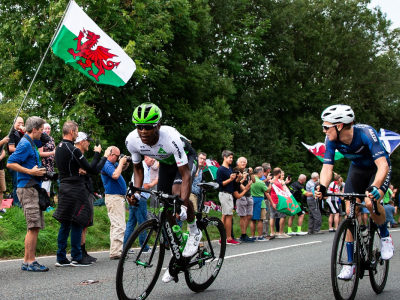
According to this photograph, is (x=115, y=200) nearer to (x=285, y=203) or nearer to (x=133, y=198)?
(x=133, y=198)

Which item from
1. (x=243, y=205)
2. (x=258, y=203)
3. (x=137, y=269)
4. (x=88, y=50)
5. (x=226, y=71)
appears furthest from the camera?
(x=226, y=71)

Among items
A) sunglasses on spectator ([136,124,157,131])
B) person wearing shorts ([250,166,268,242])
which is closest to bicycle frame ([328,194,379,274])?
sunglasses on spectator ([136,124,157,131])

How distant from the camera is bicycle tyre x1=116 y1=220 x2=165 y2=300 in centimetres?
507

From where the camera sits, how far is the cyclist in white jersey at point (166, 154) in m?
5.67

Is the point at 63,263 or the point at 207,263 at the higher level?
the point at 207,263

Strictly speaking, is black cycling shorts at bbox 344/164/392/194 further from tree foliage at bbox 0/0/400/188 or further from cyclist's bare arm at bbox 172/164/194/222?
tree foliage at bbox 0/0/400/188

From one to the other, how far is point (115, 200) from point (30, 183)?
195cm

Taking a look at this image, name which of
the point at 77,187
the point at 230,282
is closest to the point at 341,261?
the point at 230,282

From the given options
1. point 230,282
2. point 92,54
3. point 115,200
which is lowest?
point 230,282

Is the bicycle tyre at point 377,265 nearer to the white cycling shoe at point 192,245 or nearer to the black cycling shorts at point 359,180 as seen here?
the black cycling shorts at point 359,180

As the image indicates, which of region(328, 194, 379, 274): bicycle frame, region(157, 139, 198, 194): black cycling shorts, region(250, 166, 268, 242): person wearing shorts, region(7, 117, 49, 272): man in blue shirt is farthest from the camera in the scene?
region(250, 166, 268, 242): person wearing shorts

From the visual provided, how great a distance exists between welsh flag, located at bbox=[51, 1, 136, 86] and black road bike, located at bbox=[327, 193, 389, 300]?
248 inches

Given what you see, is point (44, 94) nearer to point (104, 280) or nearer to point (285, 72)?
point (104, 280)

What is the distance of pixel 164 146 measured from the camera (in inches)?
235
